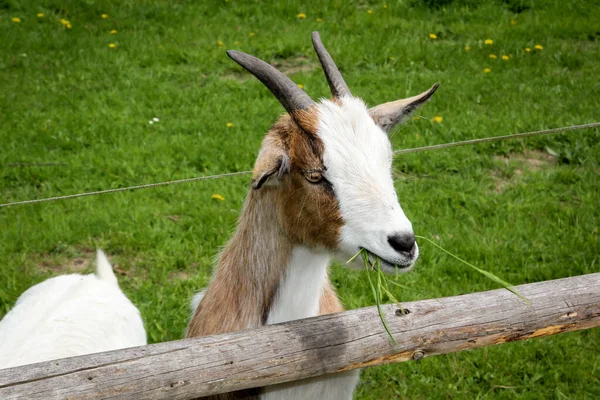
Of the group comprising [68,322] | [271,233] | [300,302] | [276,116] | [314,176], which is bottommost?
[276,116]

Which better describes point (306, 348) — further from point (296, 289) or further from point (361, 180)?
point (361, 180)

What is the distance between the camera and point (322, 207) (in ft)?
8.89

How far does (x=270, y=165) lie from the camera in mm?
2646

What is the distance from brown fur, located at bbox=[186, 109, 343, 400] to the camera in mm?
2721

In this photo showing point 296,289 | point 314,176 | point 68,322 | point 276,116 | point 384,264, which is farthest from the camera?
point 276,116

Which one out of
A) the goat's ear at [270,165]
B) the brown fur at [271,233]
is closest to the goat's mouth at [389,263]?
the brown fur at [271,233]

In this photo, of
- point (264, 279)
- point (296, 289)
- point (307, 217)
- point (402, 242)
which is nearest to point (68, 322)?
point (264, 279)

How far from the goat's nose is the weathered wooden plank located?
273 millimetres

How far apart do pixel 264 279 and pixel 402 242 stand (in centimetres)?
74

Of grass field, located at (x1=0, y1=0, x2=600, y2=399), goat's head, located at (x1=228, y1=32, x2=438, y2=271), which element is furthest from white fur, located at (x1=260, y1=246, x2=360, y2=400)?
grass field, located at (x1=0, y1=0, x2=600, y2=399)

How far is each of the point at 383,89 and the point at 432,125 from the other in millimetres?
785

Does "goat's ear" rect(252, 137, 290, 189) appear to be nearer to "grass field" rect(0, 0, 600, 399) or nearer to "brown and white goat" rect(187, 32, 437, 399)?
"brown and white goat" rect(187, 32, 437, 399)

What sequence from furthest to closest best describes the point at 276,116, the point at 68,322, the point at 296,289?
the point at 276,116 → the point at 68,322 → the point at 296,289

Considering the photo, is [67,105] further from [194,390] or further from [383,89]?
[194,390]
